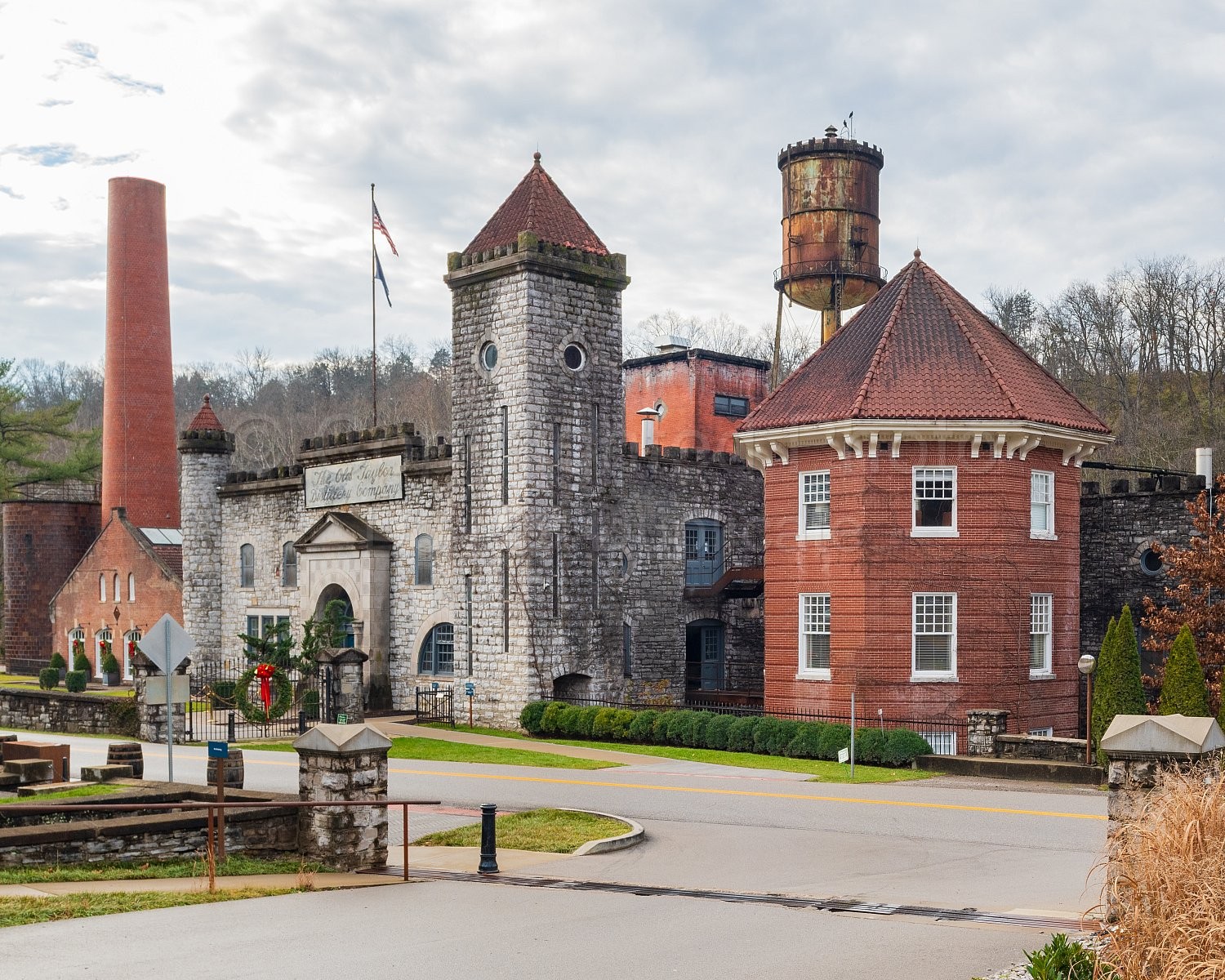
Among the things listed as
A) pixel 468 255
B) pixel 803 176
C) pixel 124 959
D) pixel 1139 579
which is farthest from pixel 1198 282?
pixel 124 959

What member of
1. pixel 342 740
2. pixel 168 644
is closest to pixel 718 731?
pixel 168 644

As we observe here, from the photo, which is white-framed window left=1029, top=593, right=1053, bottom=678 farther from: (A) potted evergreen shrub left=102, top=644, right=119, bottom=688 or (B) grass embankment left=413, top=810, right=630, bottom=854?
(A) potted evergreen shrub left=102, top=644, right=119, bottom=688

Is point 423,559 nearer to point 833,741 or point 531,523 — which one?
point 531,523

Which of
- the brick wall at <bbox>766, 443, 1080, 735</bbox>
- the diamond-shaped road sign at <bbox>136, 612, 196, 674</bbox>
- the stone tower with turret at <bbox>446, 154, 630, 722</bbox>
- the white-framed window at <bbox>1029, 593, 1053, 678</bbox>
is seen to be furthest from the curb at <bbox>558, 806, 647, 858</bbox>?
the white-framed window at <bbox>1029, 593, 1053, 678</bbox>

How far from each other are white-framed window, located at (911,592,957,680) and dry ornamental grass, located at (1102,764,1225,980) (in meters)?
19.3

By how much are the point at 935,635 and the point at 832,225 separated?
17338mm

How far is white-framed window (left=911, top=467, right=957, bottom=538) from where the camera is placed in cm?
2848

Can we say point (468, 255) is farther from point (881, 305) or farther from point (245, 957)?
point (245, 957)

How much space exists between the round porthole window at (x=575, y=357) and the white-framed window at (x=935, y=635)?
10274 millimetres

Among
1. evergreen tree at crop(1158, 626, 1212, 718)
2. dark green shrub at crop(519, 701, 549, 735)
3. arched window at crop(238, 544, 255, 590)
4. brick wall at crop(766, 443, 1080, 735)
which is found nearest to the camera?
evergreen tree at crop(1158, 626, 1212, 718)

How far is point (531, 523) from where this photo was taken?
31328 mm

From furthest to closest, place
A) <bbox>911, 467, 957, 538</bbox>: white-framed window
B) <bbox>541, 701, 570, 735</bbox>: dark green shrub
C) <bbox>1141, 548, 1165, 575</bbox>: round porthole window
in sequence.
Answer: <bbox>1141, 548, 1165, 575</bbox>: round porthole window < <bbox>541, 701, 570, 735</bbox>: dark green shrub < <bbox>911, 467, 957, 538</bbox>: white-framed window

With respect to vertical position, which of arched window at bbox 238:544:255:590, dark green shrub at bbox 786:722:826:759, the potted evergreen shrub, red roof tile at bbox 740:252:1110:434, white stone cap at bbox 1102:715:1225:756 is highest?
red roof tile at bbox 740:252:1110:434

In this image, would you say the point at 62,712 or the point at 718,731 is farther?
the point at 62,712
